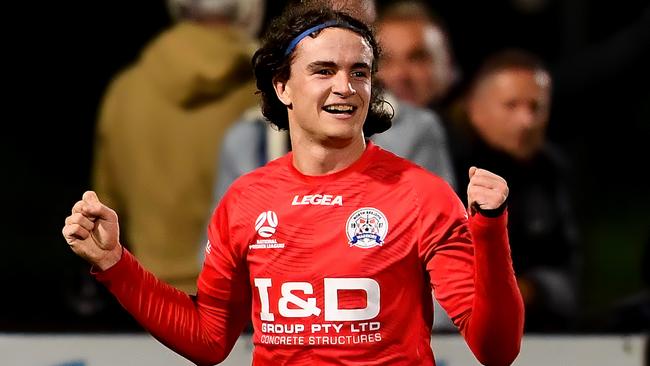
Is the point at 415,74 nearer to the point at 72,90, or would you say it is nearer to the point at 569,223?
the point at 569,223

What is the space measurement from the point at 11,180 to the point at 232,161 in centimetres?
252

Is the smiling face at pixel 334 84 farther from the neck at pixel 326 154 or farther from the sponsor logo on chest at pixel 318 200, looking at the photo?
the sponsor logo on chest at pixel 318 200

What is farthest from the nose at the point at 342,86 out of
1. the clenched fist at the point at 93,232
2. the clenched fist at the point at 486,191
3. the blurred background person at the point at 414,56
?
the blurred background person at the point at 414,56

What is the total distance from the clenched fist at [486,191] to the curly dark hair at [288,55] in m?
0.53

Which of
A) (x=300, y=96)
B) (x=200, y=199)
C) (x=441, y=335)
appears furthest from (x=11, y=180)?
(x=300, y=96)

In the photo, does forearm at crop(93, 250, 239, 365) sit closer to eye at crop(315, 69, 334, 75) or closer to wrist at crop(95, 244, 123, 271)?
wrist at crop(95, 244, 123, 271)

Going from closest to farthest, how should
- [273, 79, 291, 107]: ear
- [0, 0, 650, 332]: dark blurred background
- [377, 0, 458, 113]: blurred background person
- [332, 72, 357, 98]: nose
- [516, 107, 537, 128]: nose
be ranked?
[332, 72, 357, 98]: nose → [273, 79, 291, 107]: ear → [377, 0, 458, 113]: blurred background person → [516, 107, 537, 128]: nose → [0, 0, 650, 332]: dark blurred background

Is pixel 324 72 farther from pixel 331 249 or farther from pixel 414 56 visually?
pixel 414 56

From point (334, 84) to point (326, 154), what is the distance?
188 mm

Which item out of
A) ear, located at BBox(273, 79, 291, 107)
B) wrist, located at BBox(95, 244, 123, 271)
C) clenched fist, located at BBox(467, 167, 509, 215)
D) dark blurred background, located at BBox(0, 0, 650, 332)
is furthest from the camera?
dark blurred background, located at BBox(0, 0, 650, 332)

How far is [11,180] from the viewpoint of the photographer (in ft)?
25.2

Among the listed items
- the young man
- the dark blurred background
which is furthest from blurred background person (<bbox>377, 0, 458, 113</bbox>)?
the young man

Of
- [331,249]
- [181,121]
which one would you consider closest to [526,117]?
[181,121]

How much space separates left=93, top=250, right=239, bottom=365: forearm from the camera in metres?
3.84
